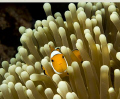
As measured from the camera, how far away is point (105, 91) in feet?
2.89

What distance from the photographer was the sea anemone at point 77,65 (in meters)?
0.93

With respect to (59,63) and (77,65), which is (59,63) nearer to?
(59,63)

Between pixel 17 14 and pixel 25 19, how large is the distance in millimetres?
97

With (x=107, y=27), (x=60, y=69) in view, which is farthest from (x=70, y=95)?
(x=107, y=27)

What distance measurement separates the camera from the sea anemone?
3.04 feet

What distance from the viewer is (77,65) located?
3.20 ft

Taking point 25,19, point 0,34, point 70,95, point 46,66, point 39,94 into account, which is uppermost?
point 25,19

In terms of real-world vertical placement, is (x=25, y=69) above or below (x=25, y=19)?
below

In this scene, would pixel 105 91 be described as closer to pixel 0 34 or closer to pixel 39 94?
pixel 39 94

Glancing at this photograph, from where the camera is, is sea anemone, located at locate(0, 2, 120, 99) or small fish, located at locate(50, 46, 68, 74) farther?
small fish, located at locate(50, 46, 68, 74)

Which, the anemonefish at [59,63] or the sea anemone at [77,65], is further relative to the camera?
the anemonefish at [59,63]

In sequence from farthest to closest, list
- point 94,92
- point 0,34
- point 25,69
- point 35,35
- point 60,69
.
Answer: point 0,34
point 35,35
point 25,69
point 60,69
point 94,92

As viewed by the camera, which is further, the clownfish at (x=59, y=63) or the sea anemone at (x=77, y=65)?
the clownfish at (x=59, y=63)

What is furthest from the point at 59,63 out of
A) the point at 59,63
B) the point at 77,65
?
the point at 77,65
